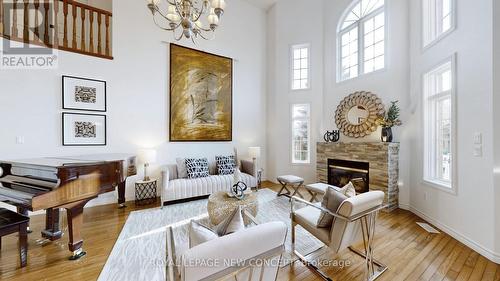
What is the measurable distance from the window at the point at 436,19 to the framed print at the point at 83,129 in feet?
19.3

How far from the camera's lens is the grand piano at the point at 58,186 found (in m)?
2.00

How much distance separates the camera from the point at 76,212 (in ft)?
7.24

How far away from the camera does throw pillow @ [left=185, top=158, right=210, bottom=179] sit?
172 inches

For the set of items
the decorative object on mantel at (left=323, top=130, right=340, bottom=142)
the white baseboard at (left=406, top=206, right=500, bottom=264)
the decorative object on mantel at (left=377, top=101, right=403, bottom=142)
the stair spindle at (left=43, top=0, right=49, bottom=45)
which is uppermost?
the stair spindle at (left=43, top=0, right=49, bottom=45)

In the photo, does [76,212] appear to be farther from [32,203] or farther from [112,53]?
[112,53]

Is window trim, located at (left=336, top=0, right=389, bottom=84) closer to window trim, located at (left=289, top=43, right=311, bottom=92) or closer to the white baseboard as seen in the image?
window trim, located at (left=289, top=43, right=311, bottom=92)

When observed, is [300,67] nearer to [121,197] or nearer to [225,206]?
[225,206]

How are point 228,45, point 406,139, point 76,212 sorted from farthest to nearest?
point 228,45
point 406,139
point 76,212

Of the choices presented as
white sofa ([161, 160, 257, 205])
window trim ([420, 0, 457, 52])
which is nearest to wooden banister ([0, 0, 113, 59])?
white sofa ([161, 160, 257, 205])

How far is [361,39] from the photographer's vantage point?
4703 mm

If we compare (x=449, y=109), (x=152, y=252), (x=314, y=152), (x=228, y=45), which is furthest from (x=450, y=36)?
(x=152, y=252)

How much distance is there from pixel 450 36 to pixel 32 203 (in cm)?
529

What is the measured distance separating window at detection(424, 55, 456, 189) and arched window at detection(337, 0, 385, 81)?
1149mm

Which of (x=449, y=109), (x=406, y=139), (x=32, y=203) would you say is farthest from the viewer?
(x=406, y=139)
